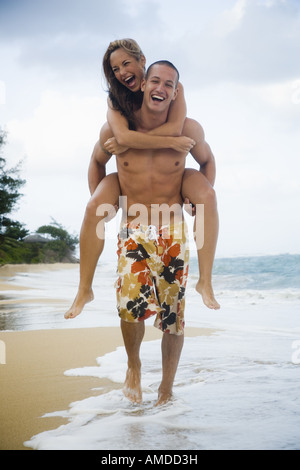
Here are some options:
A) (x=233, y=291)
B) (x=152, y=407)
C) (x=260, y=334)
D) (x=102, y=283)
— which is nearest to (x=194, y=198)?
(x=152, y=407)

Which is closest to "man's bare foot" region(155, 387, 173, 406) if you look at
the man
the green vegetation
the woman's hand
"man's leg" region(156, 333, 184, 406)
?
"man's leg" region(156, 333, 184, 406)

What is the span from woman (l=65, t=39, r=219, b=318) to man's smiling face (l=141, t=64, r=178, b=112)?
3.2 inches

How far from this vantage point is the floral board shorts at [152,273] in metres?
2.31

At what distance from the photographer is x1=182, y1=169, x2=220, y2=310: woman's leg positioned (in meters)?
2.32

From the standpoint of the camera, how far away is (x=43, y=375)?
296 centimetres

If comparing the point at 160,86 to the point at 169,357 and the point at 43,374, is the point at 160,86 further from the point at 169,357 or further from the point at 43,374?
the point at 43,374

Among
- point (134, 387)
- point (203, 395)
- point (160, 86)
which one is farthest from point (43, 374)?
point (160, 86)

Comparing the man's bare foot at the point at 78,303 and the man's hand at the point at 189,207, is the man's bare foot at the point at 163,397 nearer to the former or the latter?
the man's bare foot at the point at 78,303

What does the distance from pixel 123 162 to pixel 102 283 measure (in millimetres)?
8952

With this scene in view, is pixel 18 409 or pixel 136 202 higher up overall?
pixel 136 202

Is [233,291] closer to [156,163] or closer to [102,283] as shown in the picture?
[102,283]

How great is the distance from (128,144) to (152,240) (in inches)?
16.4

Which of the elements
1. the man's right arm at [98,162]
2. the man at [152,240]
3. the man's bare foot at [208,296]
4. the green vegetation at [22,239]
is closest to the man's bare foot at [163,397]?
the man at [152,240]

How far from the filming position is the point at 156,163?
7.58ft
